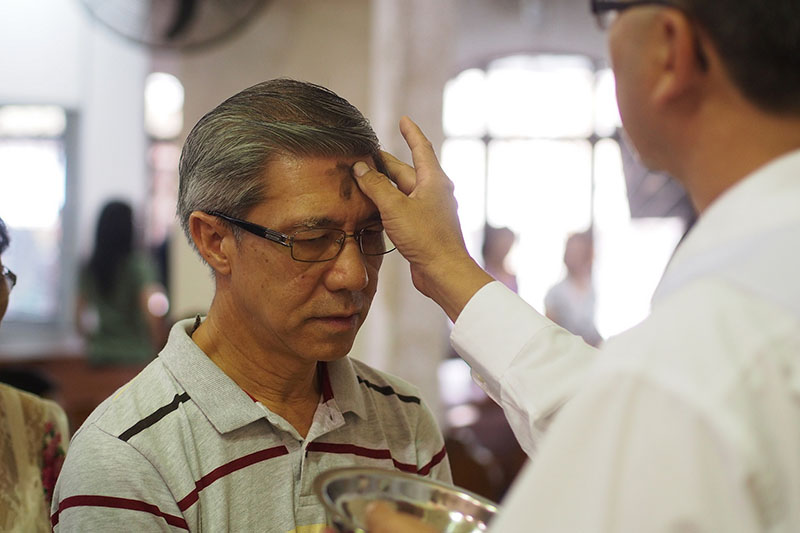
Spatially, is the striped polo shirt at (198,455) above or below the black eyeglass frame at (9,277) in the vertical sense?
below

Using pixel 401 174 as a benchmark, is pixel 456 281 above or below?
below

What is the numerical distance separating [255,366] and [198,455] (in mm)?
218

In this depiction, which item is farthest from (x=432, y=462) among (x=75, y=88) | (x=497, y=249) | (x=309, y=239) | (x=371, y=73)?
(x=75, y=88)

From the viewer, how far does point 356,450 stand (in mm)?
1646

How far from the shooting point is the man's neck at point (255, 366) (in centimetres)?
162

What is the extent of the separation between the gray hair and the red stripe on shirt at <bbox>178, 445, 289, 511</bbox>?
408mm

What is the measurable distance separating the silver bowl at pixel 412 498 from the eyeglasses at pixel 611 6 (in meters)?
0.62

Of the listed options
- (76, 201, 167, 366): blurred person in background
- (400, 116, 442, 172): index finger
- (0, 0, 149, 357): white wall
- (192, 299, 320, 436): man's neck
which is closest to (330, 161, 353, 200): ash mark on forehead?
(400, 116, 442, 172): index finger

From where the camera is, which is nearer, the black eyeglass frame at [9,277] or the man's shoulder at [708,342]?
the man's shoulder at [708,342]

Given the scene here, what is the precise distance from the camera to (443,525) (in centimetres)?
119

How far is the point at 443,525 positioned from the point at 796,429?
56cm

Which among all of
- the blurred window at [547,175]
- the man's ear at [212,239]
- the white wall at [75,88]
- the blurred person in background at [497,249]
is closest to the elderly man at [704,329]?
the man's ear at [212,239]

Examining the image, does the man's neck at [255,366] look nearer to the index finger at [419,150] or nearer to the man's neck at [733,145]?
the index finger at [419,150]

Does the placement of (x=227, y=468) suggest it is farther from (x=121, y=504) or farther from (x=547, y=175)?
(x=547, y=175)
